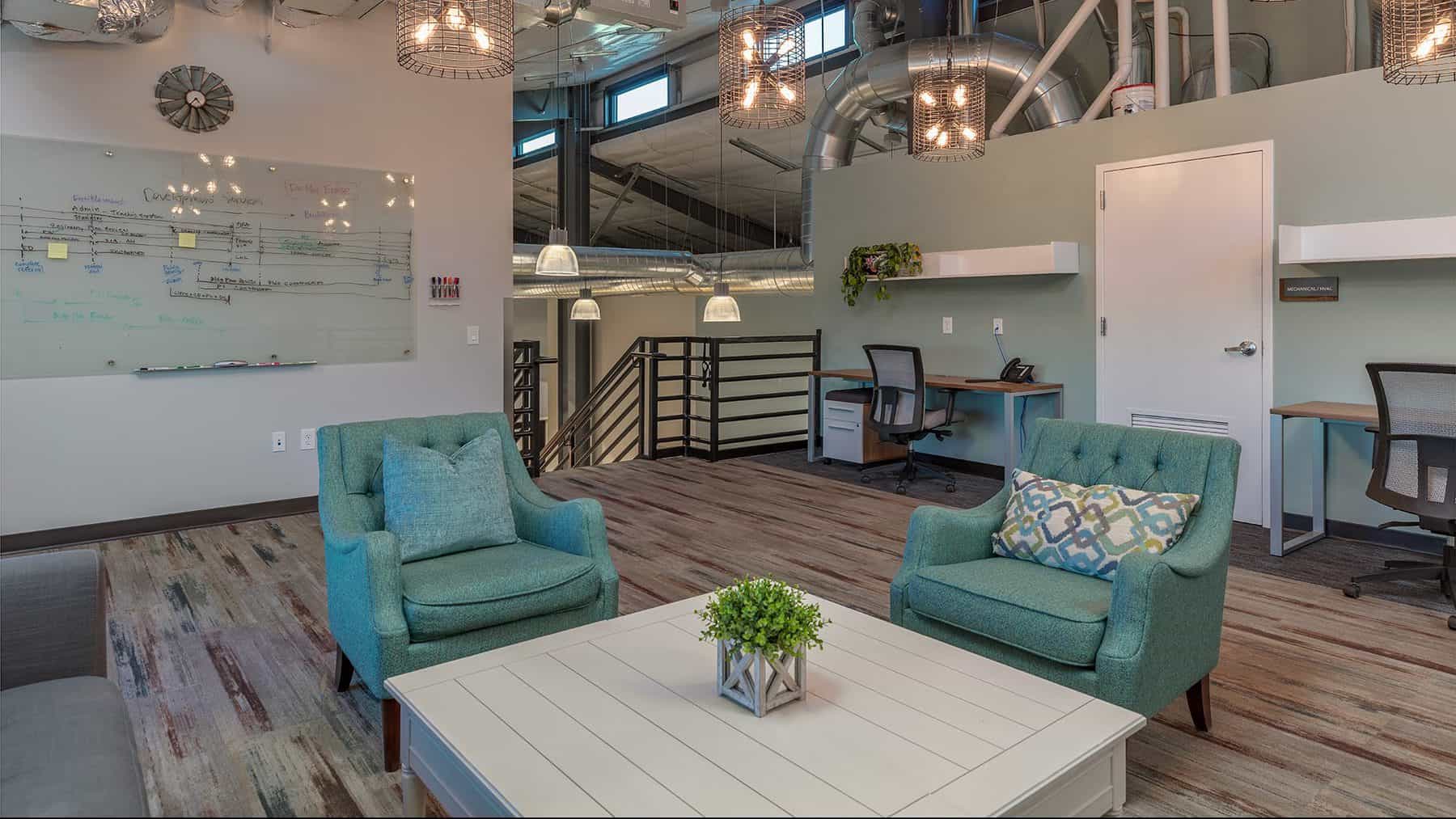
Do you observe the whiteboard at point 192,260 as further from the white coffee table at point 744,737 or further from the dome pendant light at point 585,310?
the dome pendant light at point 585,310

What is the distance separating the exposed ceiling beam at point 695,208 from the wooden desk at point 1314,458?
842cm

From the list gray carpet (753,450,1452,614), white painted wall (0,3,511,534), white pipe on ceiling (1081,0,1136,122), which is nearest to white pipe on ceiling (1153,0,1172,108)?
white pipe on ceiling (1081,0,1136,122)

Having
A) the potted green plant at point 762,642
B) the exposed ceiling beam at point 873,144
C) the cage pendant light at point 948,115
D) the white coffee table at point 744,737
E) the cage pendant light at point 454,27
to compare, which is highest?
the exposed ceiling beam at point 873,144

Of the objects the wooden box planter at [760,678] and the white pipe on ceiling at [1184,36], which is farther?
the white pipe on ceiling at [1184,36]

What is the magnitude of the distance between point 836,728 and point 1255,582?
121 inches

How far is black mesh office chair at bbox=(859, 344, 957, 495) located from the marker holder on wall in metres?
2.69

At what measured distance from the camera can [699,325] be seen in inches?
519

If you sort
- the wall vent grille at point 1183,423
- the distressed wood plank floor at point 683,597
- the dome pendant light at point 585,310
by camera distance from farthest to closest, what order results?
the dome pendant light at point 585,310 → the wall vent grille at point 1183,423 → the distressed wood plank floor at point 683,597

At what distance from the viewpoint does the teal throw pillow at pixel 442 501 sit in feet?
9.25

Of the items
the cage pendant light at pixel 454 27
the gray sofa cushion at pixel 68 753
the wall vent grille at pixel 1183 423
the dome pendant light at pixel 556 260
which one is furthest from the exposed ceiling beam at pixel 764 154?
the gray sofa cushion at pixel 68 753

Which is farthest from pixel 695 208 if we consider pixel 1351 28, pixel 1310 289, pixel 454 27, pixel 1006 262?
pixel 454 27

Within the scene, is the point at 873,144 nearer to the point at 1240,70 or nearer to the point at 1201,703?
the point at 1240,70

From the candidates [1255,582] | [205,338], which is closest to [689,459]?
[205,338]

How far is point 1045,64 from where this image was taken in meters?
6.32
